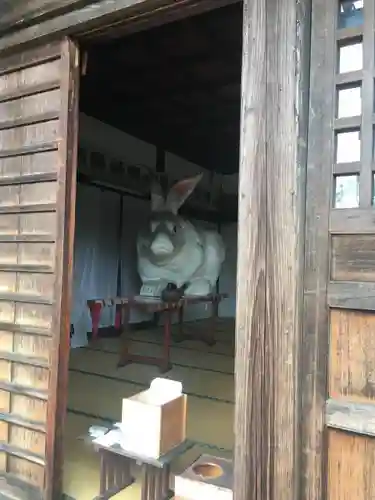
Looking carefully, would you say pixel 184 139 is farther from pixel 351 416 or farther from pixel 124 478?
pixel 351 416

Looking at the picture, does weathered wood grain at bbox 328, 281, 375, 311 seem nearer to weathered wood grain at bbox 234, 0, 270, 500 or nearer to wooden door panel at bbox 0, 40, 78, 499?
weathered wood grain at bbox 234, 0, 270, 500

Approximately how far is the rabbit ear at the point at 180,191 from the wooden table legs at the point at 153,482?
3807 millimetres

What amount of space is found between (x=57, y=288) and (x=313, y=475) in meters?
1.29

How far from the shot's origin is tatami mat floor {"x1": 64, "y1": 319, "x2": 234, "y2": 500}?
2566 millimetres

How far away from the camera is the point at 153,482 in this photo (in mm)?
2053

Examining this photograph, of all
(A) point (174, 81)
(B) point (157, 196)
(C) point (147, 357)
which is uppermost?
(A) point (174, 81)

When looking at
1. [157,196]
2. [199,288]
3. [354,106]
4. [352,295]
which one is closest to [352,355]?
[352,295]

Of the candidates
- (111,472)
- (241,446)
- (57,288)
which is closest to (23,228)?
(57,288)

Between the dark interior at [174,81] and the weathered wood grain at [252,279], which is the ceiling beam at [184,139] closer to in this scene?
the dark interior at [174,81]

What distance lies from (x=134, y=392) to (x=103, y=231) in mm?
2973

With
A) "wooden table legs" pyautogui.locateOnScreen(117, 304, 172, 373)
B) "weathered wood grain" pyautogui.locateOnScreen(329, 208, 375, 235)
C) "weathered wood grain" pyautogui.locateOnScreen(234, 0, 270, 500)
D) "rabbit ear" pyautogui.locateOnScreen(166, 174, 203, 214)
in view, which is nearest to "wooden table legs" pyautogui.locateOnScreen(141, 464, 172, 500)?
"weathered wood grain" pyautogui.locateOnScreen(234, 0, 270, 500)

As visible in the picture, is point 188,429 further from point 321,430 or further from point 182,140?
point 182,140

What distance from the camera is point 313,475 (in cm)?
146

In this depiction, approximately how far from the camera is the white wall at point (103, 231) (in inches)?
233
